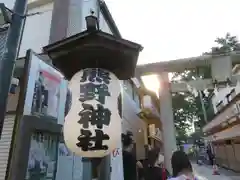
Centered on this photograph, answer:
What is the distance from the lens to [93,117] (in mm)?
3404

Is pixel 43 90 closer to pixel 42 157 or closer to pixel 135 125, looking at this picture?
pixel 42 157

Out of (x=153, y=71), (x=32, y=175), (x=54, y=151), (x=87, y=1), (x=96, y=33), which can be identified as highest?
(x=87, y=1)

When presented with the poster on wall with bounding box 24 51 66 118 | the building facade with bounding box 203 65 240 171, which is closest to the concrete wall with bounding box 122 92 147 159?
the building facade with bounding box 203 65 240 171

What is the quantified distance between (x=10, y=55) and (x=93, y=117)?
2254 millimetres

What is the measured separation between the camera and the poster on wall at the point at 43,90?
624cm

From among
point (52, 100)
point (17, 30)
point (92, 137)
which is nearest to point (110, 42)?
point (92, 137)

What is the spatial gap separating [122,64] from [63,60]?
1.19 metres

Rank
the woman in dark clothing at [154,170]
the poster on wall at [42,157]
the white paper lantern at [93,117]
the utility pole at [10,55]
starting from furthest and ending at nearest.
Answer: the poster on wall at [42,157] → the woman in dark clothing at [154,170] → the utility pole at [10,55] → the white paper lantern at [93,117]

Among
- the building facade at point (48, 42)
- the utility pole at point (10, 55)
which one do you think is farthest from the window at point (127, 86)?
the utility pole at point (10, 55)

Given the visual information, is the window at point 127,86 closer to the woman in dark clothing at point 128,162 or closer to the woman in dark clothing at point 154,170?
the woman in dark clothing at point 128,162

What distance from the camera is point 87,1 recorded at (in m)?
9.59

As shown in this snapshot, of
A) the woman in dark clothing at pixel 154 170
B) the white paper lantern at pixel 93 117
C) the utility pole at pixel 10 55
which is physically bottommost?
the woman in dark clothing at pixel 154 170

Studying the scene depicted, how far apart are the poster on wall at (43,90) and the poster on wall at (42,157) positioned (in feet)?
2.52

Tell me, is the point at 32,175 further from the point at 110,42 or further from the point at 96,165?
the point at 110,42
